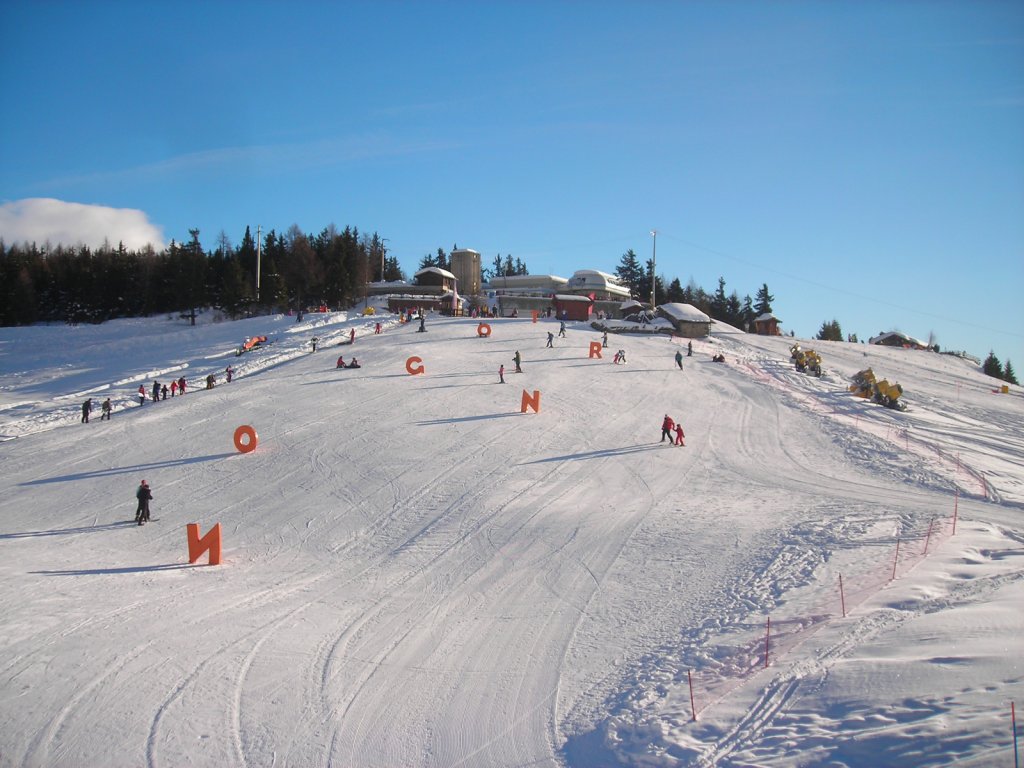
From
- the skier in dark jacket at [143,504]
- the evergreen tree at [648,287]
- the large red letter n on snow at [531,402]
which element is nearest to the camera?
the skier in dark jacket at [143,504]

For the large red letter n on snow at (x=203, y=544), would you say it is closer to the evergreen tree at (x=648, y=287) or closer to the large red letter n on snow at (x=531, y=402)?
the large red letter n on snow at (x=531, y=402)

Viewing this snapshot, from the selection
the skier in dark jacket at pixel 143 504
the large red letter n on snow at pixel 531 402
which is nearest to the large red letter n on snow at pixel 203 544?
the skier in dark jacket at pixel 143 504

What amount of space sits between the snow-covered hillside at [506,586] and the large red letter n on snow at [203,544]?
391mm

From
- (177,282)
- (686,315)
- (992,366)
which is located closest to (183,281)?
(177,282)

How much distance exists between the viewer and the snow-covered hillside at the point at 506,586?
7.53 m

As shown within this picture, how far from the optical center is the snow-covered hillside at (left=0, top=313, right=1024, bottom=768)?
24.7ft

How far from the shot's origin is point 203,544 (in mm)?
14250

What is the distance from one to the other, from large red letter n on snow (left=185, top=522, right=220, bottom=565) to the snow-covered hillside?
39cm

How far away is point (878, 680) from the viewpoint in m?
7.51

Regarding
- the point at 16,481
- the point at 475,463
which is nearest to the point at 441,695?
the point at 475,463

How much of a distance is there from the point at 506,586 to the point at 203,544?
259 inches

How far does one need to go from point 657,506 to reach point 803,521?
3585 millimetres

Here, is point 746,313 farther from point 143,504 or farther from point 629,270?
point 143,504

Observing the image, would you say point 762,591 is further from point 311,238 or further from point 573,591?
point 311,238
